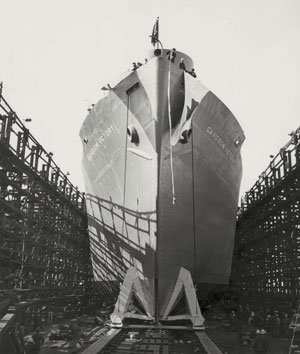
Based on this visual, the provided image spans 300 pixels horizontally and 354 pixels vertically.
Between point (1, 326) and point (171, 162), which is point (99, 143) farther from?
point (1, 326)

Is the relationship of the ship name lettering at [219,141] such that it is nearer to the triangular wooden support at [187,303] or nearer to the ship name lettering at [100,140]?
the ship name lettering at [100,140]

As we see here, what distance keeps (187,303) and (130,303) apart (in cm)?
137

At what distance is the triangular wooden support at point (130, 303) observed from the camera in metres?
9.19

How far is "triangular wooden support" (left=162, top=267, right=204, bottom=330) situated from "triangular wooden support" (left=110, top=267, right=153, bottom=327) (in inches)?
19.2

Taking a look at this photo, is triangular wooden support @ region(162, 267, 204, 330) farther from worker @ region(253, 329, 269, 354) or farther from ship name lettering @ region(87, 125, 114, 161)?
ship name lettering @ region(87, 125, 114, 161)

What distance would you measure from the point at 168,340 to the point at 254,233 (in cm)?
1146

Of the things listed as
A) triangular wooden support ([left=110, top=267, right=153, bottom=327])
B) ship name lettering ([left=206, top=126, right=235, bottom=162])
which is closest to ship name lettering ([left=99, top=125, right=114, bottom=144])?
ship name lettering ([left=206, top=126, right=235, bottom=162])

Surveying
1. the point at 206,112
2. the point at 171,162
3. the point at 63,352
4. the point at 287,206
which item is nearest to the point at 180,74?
the point at 206,112

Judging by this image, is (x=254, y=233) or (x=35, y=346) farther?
(x=254, y=233)

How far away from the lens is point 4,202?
10.0 meters

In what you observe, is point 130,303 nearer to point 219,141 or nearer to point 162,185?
point 162,185

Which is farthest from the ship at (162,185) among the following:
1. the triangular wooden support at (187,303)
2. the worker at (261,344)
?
the worker at (261,344)

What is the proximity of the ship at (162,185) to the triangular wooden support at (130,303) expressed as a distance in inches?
0.9

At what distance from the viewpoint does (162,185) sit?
995 centimetres
